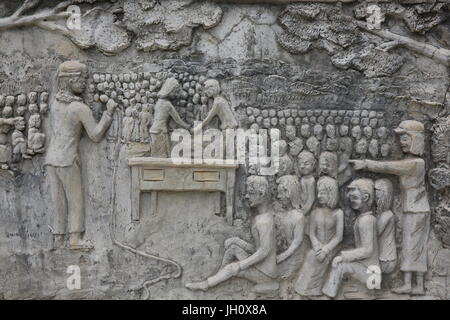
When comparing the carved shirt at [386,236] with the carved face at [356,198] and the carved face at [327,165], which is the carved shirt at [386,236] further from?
the carved face at [327,165]

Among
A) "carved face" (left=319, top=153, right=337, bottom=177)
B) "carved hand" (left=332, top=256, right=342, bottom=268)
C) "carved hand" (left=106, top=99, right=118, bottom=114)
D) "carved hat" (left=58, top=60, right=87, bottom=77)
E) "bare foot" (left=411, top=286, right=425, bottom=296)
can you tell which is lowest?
"bare foot" (left=411, top=286, right=425, bottom=296)

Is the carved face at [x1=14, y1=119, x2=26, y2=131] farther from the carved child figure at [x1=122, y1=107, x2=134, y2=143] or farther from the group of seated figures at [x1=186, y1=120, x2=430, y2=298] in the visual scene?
the group of seated figures at [x1=186, y1=120, x2=430, y2=298]

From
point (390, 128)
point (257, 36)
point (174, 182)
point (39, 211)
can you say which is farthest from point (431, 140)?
point (39, 211)

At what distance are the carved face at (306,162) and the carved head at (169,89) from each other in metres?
1.11

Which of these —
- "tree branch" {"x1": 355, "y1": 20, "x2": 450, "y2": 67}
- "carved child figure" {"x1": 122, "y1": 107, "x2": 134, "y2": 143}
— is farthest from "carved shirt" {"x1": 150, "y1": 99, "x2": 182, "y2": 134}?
"tree branch" {"x1": 355, "y1": 20, "x2": 450, "y2": 67}

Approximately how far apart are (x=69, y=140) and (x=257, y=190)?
1.51 m

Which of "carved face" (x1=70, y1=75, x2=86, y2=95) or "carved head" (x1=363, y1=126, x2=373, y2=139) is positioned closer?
"carved face" (x1=70, y1=75, x2=86, y2=95)

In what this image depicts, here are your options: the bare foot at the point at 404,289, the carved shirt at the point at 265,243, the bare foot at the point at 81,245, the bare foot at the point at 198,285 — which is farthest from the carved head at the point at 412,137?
the bare foot at the point at 81,245

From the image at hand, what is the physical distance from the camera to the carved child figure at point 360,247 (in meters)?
5.43

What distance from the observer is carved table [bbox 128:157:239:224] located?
5379mm

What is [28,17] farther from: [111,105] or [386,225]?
[386,225]

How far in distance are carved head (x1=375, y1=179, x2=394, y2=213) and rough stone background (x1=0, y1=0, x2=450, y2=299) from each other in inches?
13.6

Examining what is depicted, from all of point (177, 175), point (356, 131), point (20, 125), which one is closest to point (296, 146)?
point (356, 131)

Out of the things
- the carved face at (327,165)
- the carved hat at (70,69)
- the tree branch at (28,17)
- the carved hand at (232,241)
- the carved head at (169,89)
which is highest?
the tree branch at (28,17)
